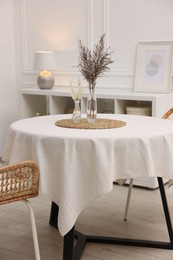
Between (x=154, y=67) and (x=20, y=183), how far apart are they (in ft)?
7.35

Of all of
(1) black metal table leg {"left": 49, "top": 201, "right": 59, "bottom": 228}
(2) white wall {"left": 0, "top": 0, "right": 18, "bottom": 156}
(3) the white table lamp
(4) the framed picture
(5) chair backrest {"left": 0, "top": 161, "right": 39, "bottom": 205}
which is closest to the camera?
(5) chair backrest {"left": 0, "top": 161, "right": 39, "bottom": 205}

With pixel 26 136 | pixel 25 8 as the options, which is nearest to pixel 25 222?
pixel 26 136

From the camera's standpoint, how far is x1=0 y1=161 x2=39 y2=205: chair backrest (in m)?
2.09

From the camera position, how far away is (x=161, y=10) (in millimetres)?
3914

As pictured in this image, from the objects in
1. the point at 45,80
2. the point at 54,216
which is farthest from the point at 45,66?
the point at 54,216

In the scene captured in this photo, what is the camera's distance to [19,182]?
7.02ft

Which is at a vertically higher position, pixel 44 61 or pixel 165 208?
pixel 44 61

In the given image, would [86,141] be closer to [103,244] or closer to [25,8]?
[103,244]

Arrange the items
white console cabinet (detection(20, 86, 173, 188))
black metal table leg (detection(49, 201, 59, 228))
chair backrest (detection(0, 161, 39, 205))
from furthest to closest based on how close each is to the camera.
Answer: white console cabinet (detection(20, 86, 173, 188)) < black metal table leg (detection(49, 201, 59, 228)) < chair backrest (detection(0, 161, 39, 205))

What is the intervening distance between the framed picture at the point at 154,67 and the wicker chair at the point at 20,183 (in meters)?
2.09

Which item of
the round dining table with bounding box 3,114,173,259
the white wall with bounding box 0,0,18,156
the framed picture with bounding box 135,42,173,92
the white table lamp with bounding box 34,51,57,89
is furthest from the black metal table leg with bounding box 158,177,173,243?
the white wall with bounding box 0,0,18,156

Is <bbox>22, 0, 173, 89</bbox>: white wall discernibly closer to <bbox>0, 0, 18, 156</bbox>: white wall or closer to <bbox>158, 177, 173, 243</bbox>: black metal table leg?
<bbox>0, 0, 18, 156</bbox>: white wall

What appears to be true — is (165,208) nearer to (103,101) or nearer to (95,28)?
(103,101)

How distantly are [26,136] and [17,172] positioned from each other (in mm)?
231
